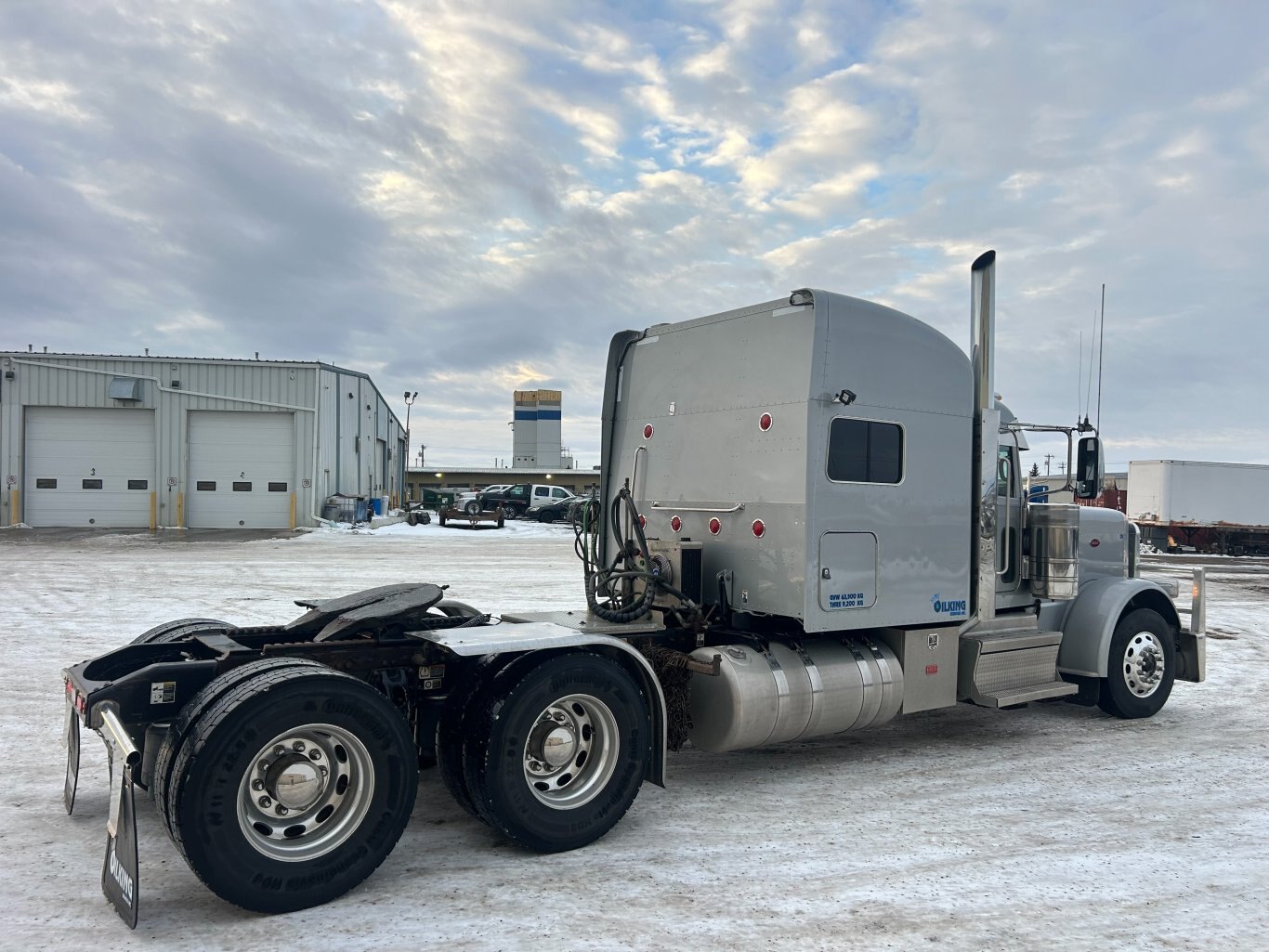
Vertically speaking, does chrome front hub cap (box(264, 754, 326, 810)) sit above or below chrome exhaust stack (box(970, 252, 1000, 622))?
below

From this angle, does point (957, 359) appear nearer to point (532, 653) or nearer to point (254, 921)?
point (532, 653)

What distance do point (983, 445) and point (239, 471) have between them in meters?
32.9

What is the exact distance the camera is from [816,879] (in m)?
4.46

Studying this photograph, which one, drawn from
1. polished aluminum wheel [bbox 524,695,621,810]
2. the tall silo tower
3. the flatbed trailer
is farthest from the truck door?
the tall silo tower

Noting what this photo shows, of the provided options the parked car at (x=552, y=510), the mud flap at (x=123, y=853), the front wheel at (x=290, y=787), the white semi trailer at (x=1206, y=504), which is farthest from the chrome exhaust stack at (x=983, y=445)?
the parked car at (x=552, y=510)

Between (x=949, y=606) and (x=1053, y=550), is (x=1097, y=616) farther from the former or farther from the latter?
(x=949, y=606)

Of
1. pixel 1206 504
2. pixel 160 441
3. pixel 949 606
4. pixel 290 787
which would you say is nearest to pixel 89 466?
pixel 160 441

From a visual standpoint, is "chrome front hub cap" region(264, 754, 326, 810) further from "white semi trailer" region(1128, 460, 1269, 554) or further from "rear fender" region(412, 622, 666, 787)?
"white semi trailer" region(1128, 460, 1269, 554)

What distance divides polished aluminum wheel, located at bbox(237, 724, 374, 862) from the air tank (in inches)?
90.3

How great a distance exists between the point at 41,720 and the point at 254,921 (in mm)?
4368

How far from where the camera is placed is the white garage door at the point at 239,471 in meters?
34.3

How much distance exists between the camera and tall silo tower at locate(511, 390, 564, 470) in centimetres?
8019

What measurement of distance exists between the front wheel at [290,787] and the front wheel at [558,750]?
412 mm

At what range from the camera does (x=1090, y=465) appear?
284 inches
